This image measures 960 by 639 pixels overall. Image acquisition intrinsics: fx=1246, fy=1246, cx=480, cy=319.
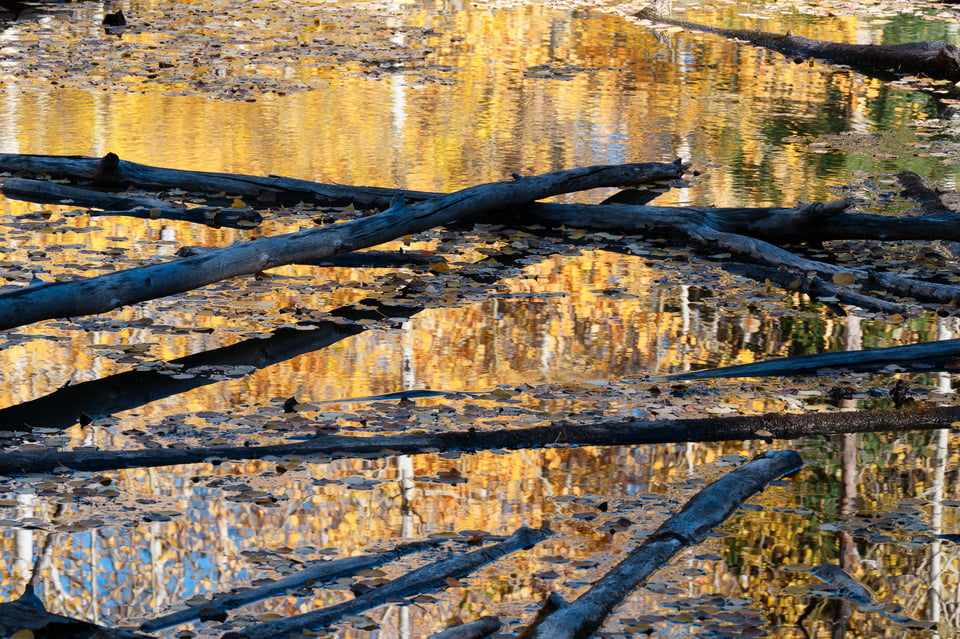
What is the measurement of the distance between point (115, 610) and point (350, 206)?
5234 millimetres

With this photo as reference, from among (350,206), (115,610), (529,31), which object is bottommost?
(115,610)

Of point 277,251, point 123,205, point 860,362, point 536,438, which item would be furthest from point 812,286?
point 123,205

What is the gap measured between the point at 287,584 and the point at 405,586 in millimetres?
382

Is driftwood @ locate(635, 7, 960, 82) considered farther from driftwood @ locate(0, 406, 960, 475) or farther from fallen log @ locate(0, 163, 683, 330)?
driftwood @ locate(0, 406, 960, 475)

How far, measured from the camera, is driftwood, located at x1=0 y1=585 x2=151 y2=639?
134 inches

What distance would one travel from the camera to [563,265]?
8.15 meters

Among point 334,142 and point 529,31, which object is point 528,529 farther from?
point 529,31

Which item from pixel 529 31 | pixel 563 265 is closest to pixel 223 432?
pixel 563 265

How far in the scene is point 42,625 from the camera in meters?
3.43

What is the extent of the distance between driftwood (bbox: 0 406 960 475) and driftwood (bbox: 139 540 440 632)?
31.4 inches

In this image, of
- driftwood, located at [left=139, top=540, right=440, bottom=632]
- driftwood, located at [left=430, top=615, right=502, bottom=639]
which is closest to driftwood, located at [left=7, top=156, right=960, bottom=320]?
driftwood, located at [left=139, top=540, right=440, bottom=632]

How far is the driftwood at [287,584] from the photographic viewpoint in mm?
3797

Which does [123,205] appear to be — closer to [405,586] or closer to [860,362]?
[860,362]

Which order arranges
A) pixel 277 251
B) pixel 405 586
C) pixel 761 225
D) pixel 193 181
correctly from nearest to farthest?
pixel 405 586
pixel 277 251
pixel 761 225
pixel 193 181
